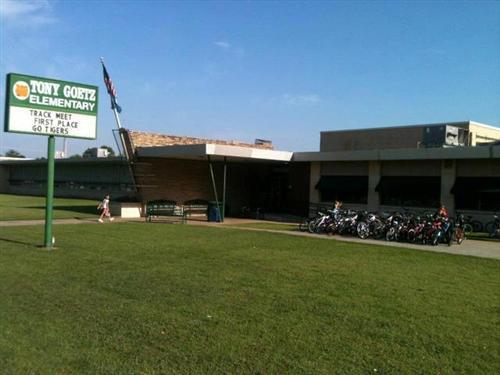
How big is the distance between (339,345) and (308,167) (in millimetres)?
24679

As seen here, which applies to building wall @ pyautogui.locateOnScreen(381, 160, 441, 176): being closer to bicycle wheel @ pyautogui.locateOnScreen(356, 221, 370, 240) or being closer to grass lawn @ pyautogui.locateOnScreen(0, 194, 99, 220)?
bicycle wheel @ pyautogui.locateOnScreen(356, 221, 370, 240)

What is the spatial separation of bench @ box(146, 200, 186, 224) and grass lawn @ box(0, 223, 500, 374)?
38.2 ft

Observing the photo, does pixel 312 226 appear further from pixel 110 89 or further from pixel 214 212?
pixel 110 89

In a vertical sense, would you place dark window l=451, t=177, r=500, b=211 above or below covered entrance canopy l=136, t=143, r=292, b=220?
below

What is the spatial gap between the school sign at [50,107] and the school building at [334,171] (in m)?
9.00

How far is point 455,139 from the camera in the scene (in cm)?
2594

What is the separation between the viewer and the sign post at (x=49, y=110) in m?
13.5

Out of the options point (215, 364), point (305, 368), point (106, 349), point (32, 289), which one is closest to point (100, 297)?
point (32, 289)

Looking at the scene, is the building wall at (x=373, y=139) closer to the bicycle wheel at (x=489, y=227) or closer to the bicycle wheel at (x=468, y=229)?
the bicycle wheel at (x=489, y=227)

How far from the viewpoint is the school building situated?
22.8 metres

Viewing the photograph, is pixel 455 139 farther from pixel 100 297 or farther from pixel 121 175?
pixel 121 175

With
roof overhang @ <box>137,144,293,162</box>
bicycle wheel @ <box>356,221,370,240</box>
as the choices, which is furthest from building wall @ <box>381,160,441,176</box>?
bicycle wheel @ <box>356,221,370,240</box>

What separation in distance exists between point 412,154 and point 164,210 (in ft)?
38.2

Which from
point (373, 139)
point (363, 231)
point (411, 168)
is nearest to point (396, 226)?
point (363, 231)
